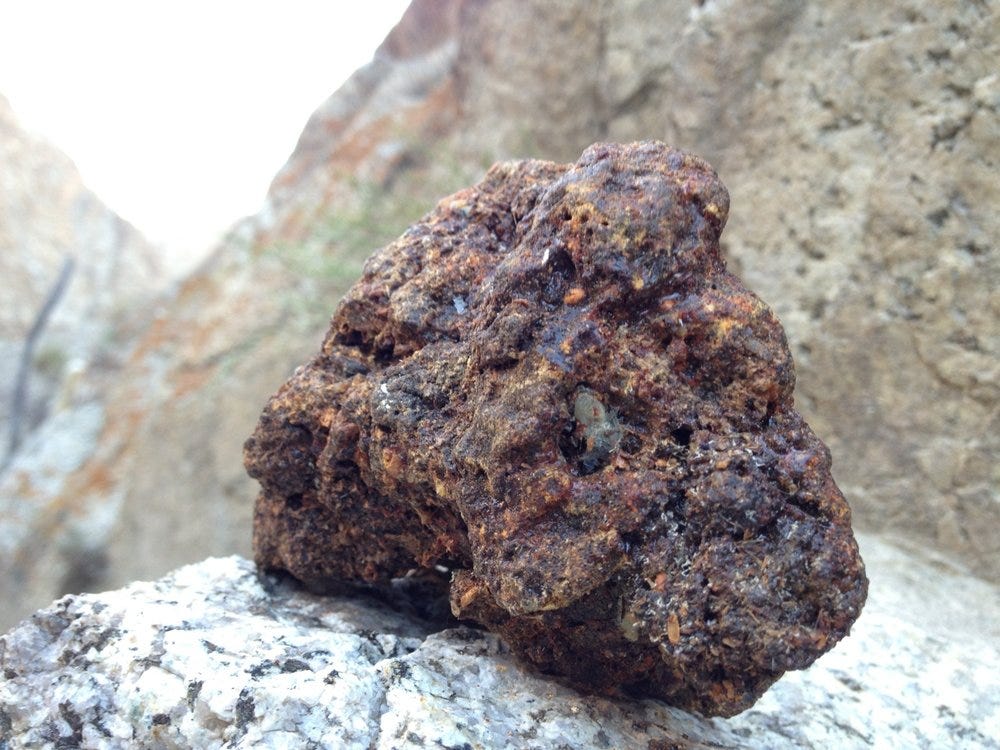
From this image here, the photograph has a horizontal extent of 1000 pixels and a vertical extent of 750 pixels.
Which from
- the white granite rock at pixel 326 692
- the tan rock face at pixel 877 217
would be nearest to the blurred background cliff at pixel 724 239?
the tan rock face at pixel 877 217

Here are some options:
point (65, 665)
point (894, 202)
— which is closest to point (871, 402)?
point (894, 202)

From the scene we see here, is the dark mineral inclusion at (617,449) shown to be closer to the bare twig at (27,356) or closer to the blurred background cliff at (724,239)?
the blurred background cliff at (724,239)

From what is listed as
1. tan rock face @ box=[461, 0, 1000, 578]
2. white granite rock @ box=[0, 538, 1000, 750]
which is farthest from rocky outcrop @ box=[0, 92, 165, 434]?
white granite rock @ box=[0, 538, 1000, 750]

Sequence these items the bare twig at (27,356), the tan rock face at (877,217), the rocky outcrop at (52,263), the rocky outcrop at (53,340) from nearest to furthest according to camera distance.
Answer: the tan rock face at (877,217)
the rocky outcrop at (53,340)
the bare twig at (27,356)
the rocky outcrop at (52,263)

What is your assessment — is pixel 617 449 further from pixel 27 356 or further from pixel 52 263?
pixel 52 263

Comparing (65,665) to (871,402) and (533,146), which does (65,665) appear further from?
(533,146)

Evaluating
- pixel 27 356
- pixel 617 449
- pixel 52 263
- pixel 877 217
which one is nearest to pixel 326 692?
pixel 617 449
